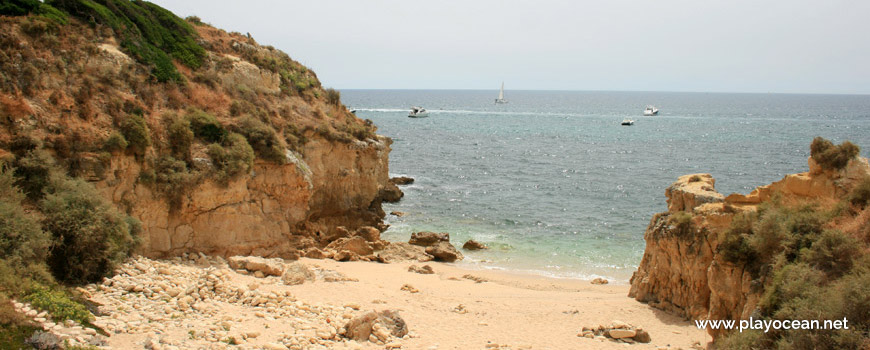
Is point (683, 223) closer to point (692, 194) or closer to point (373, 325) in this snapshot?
point (692, 194)

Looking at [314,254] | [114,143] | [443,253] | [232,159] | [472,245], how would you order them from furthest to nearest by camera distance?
1. [472,245]
2. [443,253]
3. [314,254]
4. [232,159]
5. [114,143]

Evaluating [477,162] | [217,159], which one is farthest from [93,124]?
[477,162]

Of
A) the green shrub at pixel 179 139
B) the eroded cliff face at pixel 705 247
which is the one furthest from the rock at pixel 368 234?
the eroded cliff face at pixel 705 247

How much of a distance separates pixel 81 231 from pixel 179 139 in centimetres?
621

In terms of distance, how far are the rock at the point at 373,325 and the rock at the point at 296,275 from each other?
4633 mm

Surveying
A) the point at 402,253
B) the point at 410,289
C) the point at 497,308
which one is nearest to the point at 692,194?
the point at 497,308

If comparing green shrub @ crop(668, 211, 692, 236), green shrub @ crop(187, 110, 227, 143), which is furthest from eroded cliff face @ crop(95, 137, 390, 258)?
green shrub @ crop(668, 211, 692, 236)

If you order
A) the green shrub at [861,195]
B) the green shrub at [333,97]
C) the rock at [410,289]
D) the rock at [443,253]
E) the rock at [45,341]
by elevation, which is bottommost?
the rock at [443,253]

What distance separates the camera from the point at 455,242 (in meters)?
29.8

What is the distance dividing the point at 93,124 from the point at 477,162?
42.4 m

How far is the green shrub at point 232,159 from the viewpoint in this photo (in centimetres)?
1991

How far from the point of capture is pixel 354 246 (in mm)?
24578

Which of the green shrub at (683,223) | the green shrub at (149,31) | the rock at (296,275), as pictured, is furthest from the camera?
the green shrub at (149,31)

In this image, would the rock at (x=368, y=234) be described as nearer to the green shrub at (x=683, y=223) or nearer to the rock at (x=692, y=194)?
the rock at (x=692, y=194)
